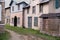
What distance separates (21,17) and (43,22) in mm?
17340

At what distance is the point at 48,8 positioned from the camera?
29391 mm

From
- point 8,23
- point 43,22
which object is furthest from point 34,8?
point 8,23

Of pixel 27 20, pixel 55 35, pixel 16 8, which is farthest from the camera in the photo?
pixel 16 8

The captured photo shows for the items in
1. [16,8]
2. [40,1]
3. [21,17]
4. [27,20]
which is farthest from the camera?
[16,8]

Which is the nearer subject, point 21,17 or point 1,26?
point 1,26

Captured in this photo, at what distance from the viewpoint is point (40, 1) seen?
108 ft

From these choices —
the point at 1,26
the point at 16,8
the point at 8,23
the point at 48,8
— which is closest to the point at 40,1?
the point at 48,8

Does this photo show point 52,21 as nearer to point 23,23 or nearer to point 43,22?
point 43,22

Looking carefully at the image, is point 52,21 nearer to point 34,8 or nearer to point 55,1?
point 55,1

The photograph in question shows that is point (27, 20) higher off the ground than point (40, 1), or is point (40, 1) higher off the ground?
point (40, 1)

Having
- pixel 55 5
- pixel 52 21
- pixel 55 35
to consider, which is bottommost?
pixel 55 35

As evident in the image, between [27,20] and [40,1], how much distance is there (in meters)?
8.46

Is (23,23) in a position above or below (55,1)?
below

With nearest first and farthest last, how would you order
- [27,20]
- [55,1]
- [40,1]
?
[55,1], [40,1], [27,20]
